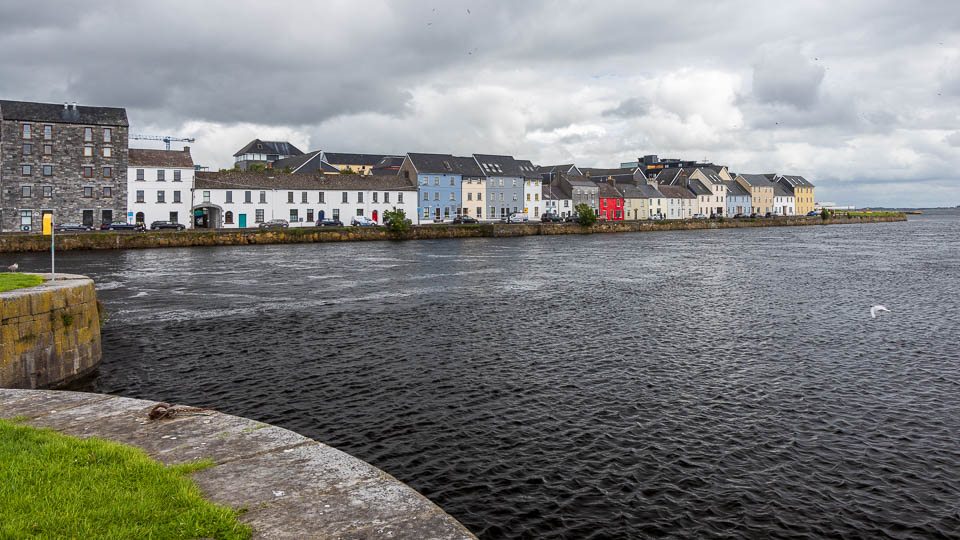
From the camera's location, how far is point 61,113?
8831 centimetres

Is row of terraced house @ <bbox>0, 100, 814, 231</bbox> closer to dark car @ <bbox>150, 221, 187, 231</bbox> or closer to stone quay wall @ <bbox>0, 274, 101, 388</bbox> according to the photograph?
dark car @ <bbox>150, 221, 187, 231</bbox>

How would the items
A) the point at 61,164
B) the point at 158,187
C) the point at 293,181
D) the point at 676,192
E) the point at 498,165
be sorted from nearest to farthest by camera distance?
the point at 61,164 < the point at 158,187 < the point at 293,181 < the point at 498,165 < the point at 676,192

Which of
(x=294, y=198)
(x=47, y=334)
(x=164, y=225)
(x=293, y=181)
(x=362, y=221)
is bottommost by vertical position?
(x=47, y=334)

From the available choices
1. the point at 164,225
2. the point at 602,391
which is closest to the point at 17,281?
the point at 602,391

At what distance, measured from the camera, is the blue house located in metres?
125

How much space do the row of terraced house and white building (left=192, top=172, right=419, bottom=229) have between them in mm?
159

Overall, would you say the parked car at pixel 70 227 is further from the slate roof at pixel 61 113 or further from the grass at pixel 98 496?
the grass at pixel 98 496

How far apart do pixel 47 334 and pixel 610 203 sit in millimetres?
151778

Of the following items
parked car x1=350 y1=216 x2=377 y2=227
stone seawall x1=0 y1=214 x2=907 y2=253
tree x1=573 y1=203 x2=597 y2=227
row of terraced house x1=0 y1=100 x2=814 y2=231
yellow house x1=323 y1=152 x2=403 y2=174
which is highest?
yellow house x1=323 y1=152 x2=403 y2=174

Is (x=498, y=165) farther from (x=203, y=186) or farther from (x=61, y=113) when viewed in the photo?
(x=61, y=113)

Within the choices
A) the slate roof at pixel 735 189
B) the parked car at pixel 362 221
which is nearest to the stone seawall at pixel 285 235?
the parked car at pixel 362 221

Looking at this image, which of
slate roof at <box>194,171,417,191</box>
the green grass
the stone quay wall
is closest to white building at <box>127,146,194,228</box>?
slate roof at <box>194,171,417,191</box>

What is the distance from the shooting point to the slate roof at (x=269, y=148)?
17112 cm

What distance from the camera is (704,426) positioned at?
1478 cm
